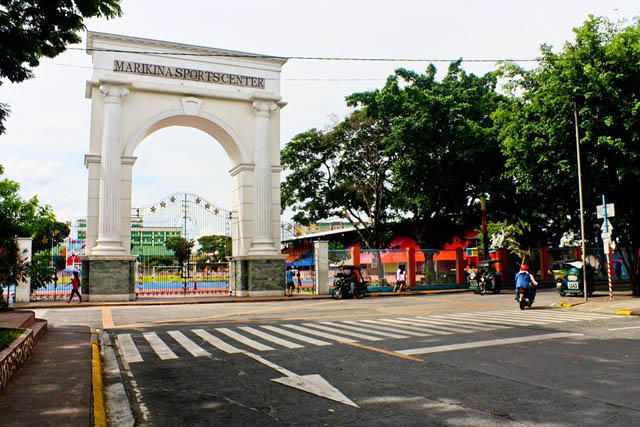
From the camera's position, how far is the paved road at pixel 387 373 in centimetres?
521

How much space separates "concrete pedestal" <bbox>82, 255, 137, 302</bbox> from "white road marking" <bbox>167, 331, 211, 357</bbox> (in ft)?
38.9

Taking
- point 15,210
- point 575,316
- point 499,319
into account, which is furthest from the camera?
point 15,210

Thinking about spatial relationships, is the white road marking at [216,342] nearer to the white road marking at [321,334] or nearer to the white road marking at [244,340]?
the white road marking at [244,340]

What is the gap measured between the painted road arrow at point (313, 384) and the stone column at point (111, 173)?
17.6 metres

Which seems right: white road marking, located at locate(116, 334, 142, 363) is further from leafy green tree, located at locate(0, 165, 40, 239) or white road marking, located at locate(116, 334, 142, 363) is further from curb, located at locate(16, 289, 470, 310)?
leafy green tree, located at locate(0, 165, 40, 239)

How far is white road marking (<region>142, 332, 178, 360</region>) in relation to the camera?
343 inches

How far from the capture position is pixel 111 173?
23.3 meters

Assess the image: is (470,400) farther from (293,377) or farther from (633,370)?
(633,370)

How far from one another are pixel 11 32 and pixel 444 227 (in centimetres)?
2927

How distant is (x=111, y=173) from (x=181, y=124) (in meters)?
4.89

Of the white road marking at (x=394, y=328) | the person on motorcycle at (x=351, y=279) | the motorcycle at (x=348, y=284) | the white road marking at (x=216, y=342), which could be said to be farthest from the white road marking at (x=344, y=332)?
the person on motorcycle at (x=351, y=279)

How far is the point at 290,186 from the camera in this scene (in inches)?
1421

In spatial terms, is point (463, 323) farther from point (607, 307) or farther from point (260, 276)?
point (260, 276)

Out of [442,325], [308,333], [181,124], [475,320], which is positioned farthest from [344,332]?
[181,124]
